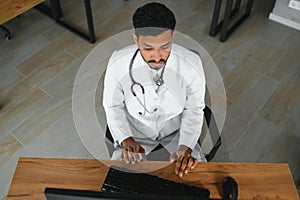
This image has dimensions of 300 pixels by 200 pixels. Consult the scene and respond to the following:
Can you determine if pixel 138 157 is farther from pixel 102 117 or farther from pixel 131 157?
pixel 102 117

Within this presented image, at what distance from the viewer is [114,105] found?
1.28 meters

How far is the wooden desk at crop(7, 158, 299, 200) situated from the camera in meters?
1.10

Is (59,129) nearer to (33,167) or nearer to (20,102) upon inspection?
(20,102)

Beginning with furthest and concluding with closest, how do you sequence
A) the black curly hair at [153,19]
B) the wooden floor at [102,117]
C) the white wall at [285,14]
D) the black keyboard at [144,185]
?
the white wall at [285,14], the wooden floor at [102,117], the black keyboard at [144,185], the black curly hair at [153,19]

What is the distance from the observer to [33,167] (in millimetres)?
1166

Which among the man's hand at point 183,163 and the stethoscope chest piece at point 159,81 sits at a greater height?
the stethoscope chest piece at point 159,81

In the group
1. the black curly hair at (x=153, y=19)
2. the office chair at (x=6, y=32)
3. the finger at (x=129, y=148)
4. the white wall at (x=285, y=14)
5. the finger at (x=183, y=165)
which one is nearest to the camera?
the black curly hair at (x=153, y=19)

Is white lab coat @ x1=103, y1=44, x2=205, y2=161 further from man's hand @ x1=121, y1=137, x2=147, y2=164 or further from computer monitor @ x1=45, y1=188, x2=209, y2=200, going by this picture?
computer monitor @ x1=45, y1=188, x2=209, y2=200

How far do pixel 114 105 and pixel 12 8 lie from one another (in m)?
1.01

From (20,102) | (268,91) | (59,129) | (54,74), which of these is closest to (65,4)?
(54,74)

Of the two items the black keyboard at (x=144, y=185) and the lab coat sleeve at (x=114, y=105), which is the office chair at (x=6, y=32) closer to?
the lab coat sleeve at (x=114, y=105)

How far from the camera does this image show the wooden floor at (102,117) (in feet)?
A: 6.89

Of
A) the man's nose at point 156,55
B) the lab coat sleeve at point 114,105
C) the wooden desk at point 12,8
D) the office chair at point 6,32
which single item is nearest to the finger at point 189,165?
the lab coat sleeve at point 114,105

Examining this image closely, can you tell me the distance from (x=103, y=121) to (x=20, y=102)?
62 centimetres
